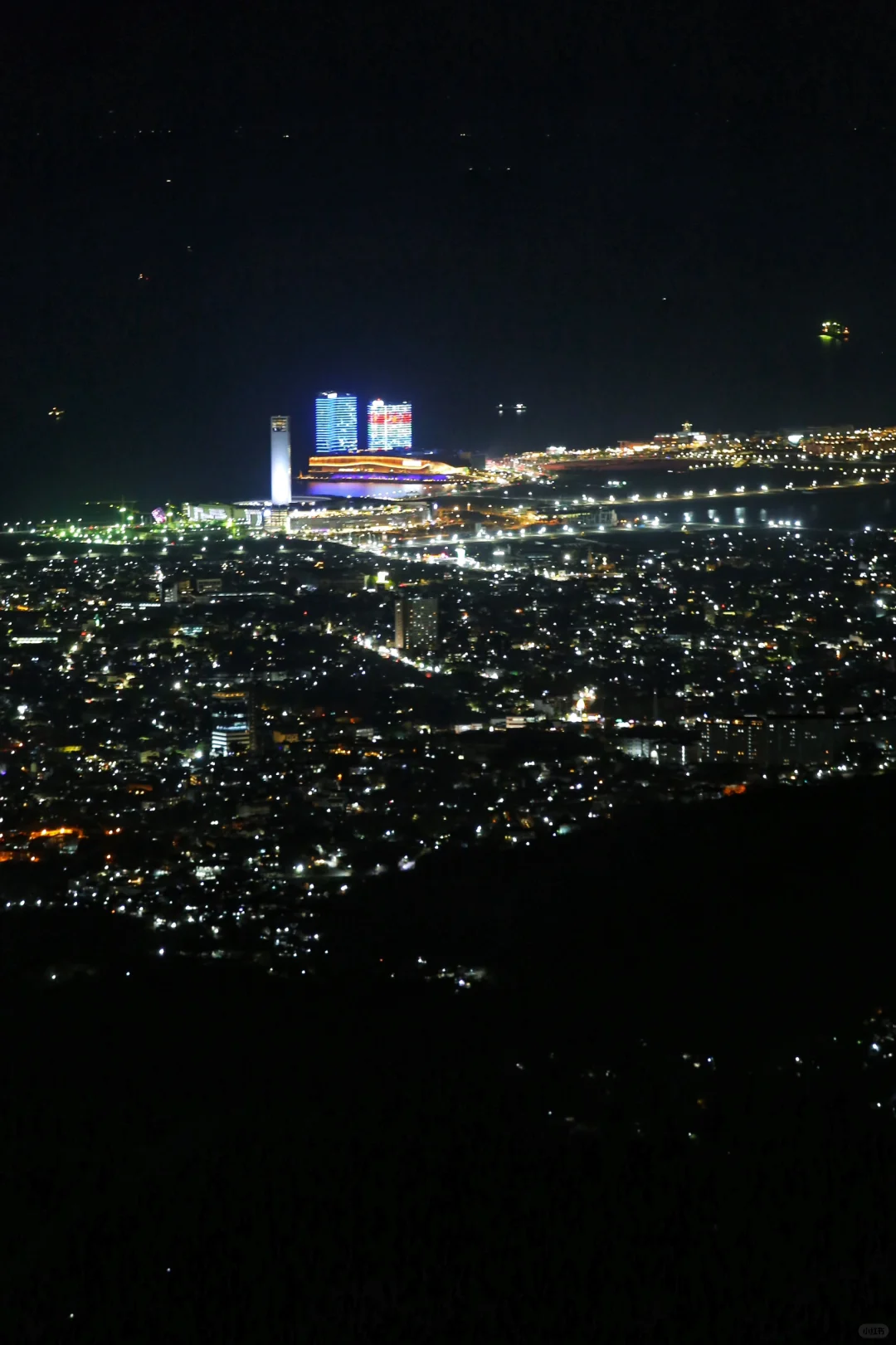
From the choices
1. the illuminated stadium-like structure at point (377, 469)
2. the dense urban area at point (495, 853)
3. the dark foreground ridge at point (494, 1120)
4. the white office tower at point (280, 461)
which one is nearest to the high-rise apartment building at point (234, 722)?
the dense urban area at point (495, 853)

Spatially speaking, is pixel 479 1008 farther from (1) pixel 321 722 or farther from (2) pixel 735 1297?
(1) pixel 321 722

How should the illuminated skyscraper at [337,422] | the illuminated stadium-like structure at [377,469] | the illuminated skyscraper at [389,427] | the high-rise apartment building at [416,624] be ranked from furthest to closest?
the illuminated skyscraper at [389,427] < the illuminated skyscraper at [337,422] < the illuminated stadium-like structure at [377,469] < the high-rise apartment building at [416,624]

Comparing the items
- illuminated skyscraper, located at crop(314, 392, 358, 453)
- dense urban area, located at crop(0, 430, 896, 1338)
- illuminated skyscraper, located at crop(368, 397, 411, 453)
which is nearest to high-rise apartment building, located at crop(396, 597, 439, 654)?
dense urban area, located at crop(0, 430, 896, 1338)

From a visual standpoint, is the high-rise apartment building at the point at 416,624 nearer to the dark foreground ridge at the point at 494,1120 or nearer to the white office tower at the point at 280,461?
the dark foreground ridge at the point at 494,1120

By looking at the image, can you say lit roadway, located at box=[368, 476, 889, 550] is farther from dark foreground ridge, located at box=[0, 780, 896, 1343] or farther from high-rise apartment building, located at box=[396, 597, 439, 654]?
dark foreground ridge, located at box=[0, 780, 896, 1343]

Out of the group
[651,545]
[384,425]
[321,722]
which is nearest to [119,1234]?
[321,722]

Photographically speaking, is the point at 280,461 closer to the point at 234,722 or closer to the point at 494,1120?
the point at 234,722
